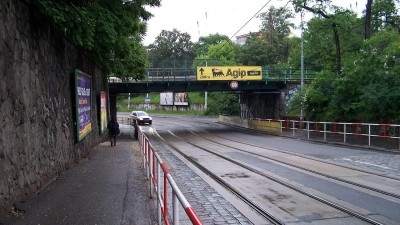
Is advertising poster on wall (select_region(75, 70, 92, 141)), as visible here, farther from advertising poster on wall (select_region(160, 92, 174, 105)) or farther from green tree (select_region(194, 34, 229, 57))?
green tree (select_region(194, 34, 229, 57))

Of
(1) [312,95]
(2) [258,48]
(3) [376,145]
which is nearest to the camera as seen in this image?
(3) [376,145]

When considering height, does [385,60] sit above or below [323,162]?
above

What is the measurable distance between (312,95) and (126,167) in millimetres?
21426

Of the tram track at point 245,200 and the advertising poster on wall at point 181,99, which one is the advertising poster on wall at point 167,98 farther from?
the tram track at point 245,200

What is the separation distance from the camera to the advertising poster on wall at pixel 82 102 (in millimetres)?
12894

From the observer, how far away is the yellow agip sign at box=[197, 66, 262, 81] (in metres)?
39.2

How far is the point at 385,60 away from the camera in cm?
2444

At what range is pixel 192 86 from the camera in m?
41.5

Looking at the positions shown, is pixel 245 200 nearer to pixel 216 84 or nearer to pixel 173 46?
pixel 216 84

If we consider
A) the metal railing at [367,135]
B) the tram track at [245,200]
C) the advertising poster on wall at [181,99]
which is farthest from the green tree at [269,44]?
the tram track at [245,200]

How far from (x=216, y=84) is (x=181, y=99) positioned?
4568 cm

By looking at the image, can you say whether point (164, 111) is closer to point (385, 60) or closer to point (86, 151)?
point (385, 60)

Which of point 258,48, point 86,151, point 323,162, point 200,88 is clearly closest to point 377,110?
point 323,162

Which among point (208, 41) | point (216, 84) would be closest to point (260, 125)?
point (216, 84)
